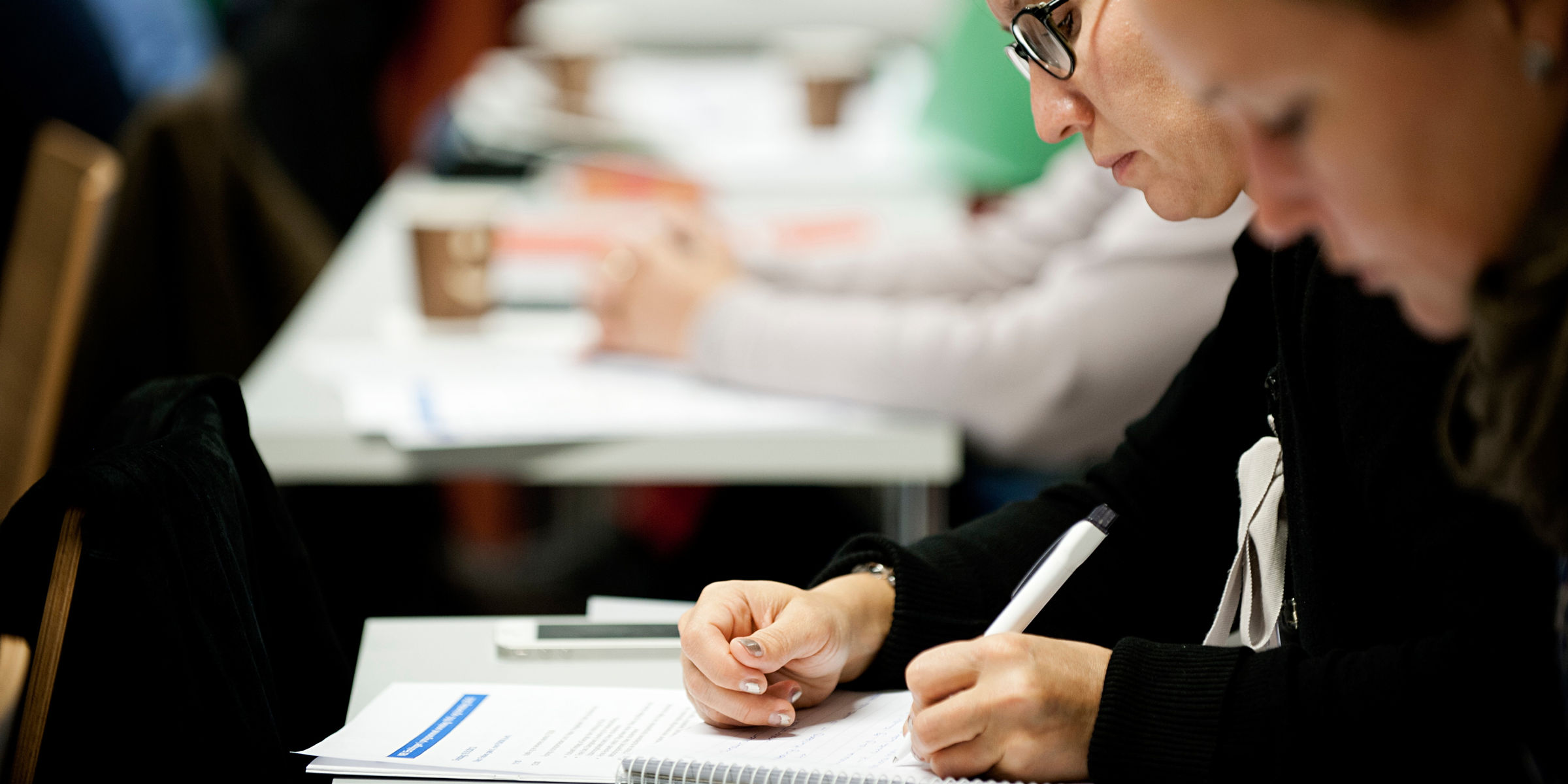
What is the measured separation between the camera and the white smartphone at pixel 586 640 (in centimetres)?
99

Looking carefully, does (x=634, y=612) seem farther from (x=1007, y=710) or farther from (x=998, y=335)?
(x=998, y=335)

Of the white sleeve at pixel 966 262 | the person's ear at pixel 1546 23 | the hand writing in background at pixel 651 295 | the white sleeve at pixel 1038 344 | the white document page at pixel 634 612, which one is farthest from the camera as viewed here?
the white sleeve at pixel 966 262

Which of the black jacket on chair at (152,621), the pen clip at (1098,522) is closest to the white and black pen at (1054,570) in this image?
the pen clip at (1098,522)

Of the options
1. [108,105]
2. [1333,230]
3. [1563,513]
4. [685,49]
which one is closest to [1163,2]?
[1333,230]

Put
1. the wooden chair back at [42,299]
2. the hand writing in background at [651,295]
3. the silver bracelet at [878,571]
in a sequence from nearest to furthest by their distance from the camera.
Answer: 1. the silver bracelet at [878,571]
2. the wooden chair back at [42,299]
3. the hand writing in background at [651,295]

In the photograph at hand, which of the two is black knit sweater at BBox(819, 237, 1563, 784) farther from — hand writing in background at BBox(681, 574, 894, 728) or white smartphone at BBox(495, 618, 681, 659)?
white smartphone at BBox(495, 618, 681, 659)

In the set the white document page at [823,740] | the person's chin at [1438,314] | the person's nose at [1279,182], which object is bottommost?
the white document page at [823,740]

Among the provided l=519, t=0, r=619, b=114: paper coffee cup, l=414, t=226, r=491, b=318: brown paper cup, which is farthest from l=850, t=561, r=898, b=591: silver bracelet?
l=519, t=0, r=619, b=114: paper coffee cup

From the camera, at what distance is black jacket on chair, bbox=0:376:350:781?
68cm

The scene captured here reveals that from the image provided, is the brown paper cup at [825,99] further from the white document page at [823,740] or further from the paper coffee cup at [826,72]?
the white document page at [823,740]

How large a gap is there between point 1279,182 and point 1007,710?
315mm

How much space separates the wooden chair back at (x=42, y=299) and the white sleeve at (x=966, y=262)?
0.80 meters

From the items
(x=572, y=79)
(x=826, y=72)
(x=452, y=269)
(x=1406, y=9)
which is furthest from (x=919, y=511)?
(x=572, y=79)

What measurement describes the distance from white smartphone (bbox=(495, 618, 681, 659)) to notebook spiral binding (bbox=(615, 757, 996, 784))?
0.25 meters
